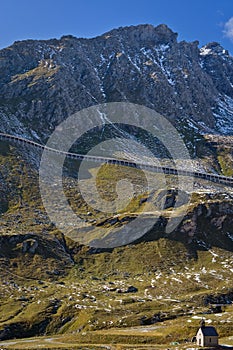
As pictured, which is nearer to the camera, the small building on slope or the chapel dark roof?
the small building on slope

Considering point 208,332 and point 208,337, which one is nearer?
point 208,337

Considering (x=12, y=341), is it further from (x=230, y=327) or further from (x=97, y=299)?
(x=230, y=327)

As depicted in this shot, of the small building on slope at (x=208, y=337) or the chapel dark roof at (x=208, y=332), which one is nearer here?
the small building on slope at (x=208, y=337)

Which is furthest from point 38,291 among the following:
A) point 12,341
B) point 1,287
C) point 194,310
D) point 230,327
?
point 230,327

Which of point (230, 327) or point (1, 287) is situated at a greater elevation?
point (1, 287)

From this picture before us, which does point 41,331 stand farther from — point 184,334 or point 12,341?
point 184,334

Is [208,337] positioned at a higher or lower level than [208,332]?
lower

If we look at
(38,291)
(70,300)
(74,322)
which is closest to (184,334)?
(74,322)

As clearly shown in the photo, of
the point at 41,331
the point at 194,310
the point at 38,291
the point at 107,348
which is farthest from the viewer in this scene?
the point at 38,291

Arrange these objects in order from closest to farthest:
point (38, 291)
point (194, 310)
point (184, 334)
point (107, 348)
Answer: point (107, 348) → point (184, 334) → point (194, 310) → point (38, 291)

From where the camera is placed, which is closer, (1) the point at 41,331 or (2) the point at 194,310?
(1) the point at 41,331
